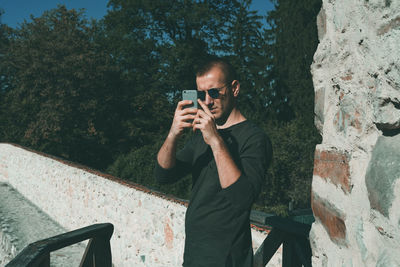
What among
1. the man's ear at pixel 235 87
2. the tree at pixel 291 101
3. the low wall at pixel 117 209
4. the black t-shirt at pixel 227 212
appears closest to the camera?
the black t-shirt at pixel 227 212

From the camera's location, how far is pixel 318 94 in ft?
4.81

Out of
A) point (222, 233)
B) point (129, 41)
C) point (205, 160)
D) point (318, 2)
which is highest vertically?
point (129, 41)

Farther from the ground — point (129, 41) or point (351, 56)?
point (129, 41)

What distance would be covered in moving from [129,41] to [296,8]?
14368 mm

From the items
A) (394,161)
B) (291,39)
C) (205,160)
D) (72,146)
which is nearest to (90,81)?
(72,146)

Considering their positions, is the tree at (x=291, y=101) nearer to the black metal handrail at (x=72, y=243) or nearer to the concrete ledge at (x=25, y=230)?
the concrete ledge at (x=25, y=230)

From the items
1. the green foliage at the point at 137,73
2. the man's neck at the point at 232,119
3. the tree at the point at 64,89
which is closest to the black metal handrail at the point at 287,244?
the man's neck at the point at 232,119

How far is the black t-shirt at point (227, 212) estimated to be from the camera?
1682 mm

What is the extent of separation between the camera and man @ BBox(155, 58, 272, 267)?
5.21 feet

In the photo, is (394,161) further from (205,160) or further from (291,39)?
(291,39)

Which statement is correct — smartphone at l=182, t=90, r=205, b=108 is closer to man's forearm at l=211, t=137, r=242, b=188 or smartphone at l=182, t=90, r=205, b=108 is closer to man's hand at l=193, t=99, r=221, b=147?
man's hand at l=193, t=99, r=221, b=147

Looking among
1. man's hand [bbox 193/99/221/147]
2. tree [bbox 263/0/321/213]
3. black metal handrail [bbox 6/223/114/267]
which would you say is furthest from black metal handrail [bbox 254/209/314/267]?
tree [bbox 263/0/321/213]

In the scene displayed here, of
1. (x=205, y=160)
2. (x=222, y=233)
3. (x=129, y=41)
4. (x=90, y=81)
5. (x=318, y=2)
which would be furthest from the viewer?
(x=129, y=41)

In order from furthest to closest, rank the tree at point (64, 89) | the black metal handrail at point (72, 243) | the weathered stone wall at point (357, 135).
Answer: the tree at point (64, 89)
the black metal handrail at point (72, 243)
the weathered stone wall at point (357, 135)
